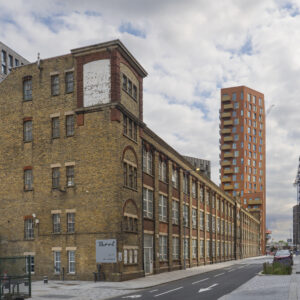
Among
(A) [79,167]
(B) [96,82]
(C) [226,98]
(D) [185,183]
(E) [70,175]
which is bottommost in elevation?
(D) [185,183]

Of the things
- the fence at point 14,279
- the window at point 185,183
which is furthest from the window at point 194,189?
the fence at point 14,279

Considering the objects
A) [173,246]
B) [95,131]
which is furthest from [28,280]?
[173,246]

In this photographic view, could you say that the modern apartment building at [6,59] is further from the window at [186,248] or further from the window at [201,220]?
the window at [186,248]

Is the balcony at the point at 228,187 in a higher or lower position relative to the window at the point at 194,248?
higher

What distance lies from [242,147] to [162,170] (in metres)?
102

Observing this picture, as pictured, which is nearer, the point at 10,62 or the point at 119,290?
the point at 119,290

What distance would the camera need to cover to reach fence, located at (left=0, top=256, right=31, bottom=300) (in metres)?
21.2

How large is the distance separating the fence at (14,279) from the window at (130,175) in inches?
578

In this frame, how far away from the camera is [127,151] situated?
37750mm

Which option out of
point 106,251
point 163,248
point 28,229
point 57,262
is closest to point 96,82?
point 106,251

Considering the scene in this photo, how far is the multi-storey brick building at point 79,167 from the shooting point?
35.2 metres

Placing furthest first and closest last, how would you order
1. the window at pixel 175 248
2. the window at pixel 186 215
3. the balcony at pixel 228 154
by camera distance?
the balcony at pixel 228 154 < the window at pixel 186 215 < the window at pixel 175 248

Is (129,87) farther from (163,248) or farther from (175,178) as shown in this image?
(163,248)

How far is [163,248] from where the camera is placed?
4609 cm
